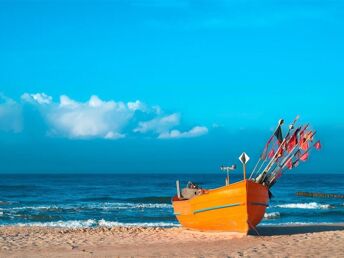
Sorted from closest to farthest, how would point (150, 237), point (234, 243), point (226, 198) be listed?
point (234, 243)
point (226, 198)
point (150, 237)

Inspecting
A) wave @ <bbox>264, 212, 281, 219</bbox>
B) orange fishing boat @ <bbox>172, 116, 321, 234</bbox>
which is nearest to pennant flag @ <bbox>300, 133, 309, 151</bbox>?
orange fishing boat @ <bbox>172, 116, 321, 234</bbox>

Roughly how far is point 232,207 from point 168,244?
2.49 m

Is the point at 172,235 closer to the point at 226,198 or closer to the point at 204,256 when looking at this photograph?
the point at 226,198

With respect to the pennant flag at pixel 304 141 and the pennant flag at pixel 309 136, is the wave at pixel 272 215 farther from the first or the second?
the pennant flag at pixel 309 136

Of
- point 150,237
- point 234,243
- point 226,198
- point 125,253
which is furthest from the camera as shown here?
point 150,237

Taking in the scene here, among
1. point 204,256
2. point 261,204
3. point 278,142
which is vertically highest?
point 278,142

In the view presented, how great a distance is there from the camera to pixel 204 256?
1446 centimetres

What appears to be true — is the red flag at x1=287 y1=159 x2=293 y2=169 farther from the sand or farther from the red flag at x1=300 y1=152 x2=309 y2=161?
the sand

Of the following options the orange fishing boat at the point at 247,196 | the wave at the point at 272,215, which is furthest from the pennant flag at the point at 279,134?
the wave at the point at 272,215

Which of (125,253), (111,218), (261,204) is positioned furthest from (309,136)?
(111,218)

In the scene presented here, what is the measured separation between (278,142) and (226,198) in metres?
2.69

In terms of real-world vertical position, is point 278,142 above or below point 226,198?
above

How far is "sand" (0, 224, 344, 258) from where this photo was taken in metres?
15.2

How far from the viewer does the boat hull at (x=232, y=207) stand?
17.8m
